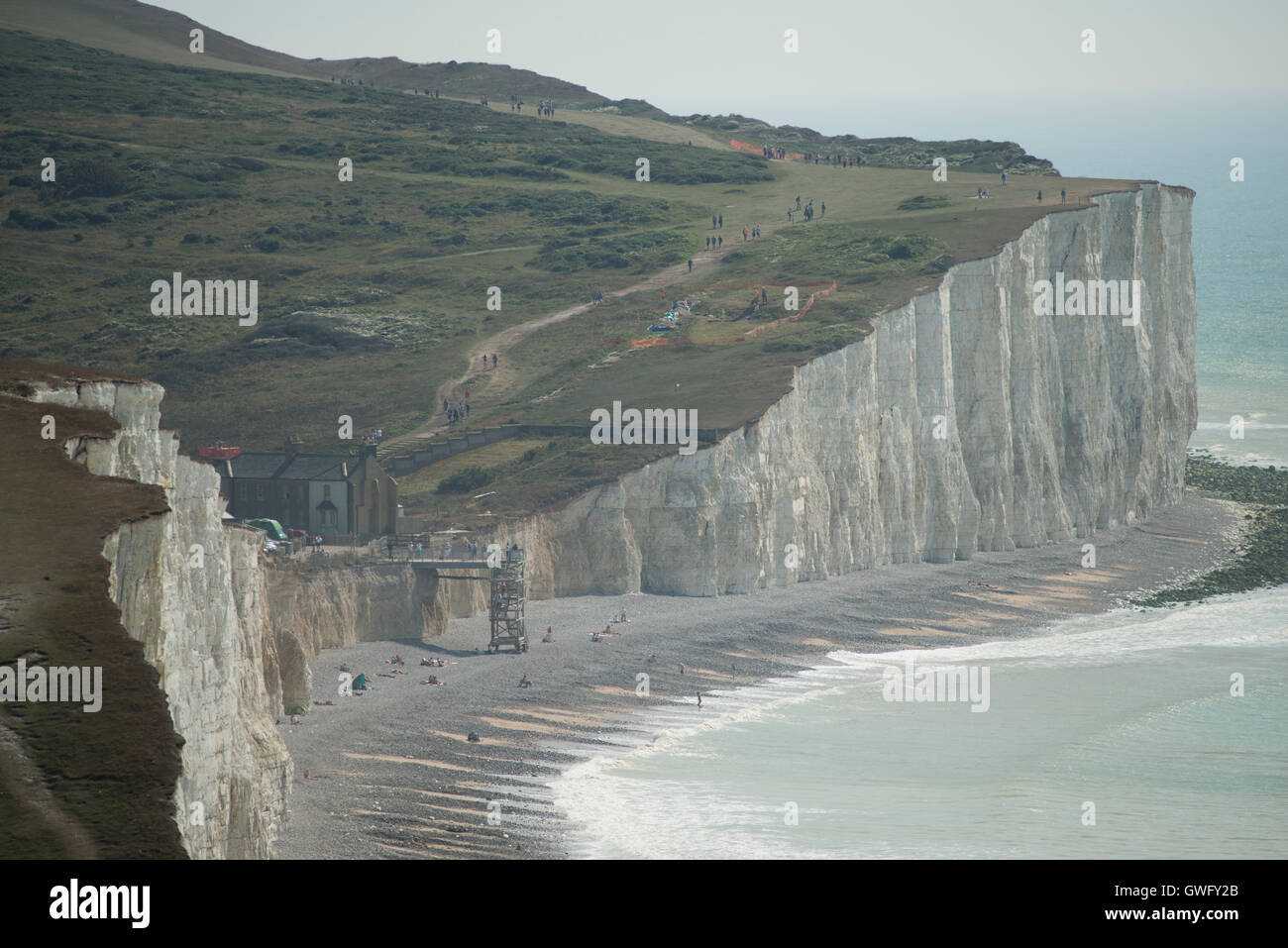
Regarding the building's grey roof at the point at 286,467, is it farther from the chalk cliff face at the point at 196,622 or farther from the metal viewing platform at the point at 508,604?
the chalk cliff face at the point at 196,622

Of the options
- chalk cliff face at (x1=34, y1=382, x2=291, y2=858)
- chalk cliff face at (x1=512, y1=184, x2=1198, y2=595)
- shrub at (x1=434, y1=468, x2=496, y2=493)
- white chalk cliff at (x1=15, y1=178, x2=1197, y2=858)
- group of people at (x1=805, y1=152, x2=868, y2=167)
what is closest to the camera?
chalk cliff face at (x1=34, y1=382, x2=291, y2=858)

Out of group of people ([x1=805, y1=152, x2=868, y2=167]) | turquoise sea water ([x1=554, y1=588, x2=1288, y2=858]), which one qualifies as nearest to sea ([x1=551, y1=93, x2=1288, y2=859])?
turquoise sea water ([x1=554, y1=588, x2=1288, y2=858])

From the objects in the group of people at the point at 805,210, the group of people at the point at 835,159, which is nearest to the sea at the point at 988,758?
the group of people at the point at 805,210

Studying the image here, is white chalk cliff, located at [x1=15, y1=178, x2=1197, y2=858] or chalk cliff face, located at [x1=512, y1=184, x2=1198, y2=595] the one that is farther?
chalk cliff face, located at [x1=512, y1=184, x2=1198, y2=595]

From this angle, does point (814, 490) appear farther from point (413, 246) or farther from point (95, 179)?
point (95, 179)

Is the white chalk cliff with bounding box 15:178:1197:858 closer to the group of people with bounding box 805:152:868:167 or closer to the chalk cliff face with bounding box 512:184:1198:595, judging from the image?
the chalk cliff face with bounding box 512:184:1198:595

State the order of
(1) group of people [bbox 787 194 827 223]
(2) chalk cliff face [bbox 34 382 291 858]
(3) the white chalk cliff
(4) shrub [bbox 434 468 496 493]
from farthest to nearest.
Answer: (1) group of people [bbox 787 194 827 223] → (4) shrub [bbox 434 468 496 493] → (3) the white chalk cliff → (2) chalk cliff face [bbox 34 382 291 858]
